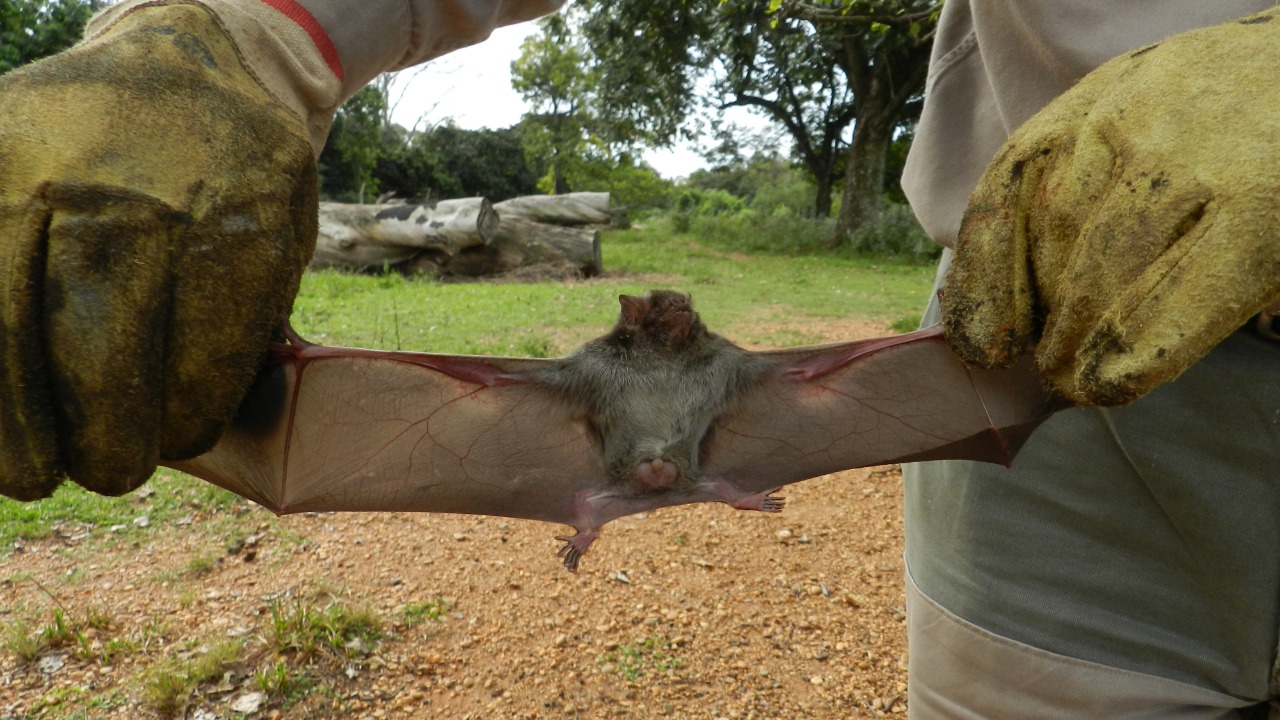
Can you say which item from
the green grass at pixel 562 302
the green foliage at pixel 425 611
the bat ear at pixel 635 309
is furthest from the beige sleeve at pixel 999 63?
the green grass at pixel 562 302

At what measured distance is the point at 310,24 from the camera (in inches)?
65.7

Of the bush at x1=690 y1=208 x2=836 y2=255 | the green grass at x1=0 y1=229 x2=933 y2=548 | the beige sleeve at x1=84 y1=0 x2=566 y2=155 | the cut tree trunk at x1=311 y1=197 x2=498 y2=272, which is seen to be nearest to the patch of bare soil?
the green grass at x1=0 y1=229 x2=933 y2=548

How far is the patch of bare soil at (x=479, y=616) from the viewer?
2932mm

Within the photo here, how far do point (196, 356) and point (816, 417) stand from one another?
144 centimetres

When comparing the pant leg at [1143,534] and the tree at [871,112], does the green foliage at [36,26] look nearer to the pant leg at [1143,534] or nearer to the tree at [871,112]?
the pant leg at [1143,534]

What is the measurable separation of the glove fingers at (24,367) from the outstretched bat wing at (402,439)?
0.43 meters

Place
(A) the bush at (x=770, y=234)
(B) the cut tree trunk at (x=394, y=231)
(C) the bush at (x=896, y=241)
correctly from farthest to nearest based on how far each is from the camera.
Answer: (A) the bush at (x=770, y=234), (C) the bush at (x=896, y=241), (B) the cut tree trunk at (x=394, y=231)

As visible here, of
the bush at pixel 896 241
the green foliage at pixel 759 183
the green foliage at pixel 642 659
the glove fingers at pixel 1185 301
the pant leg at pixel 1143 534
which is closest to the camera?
the glove fingers at pixel 1185 301

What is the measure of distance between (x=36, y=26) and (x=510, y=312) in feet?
28.0

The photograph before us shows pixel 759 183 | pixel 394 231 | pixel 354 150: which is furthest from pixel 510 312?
pixel 759 183

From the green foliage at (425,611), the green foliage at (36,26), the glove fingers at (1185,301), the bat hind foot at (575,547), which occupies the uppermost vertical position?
the green foliage at (36,26)

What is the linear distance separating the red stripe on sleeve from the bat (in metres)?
0.64

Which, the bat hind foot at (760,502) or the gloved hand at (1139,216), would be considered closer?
the gloved hand at (1139,216)

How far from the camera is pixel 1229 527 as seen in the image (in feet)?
5.44
